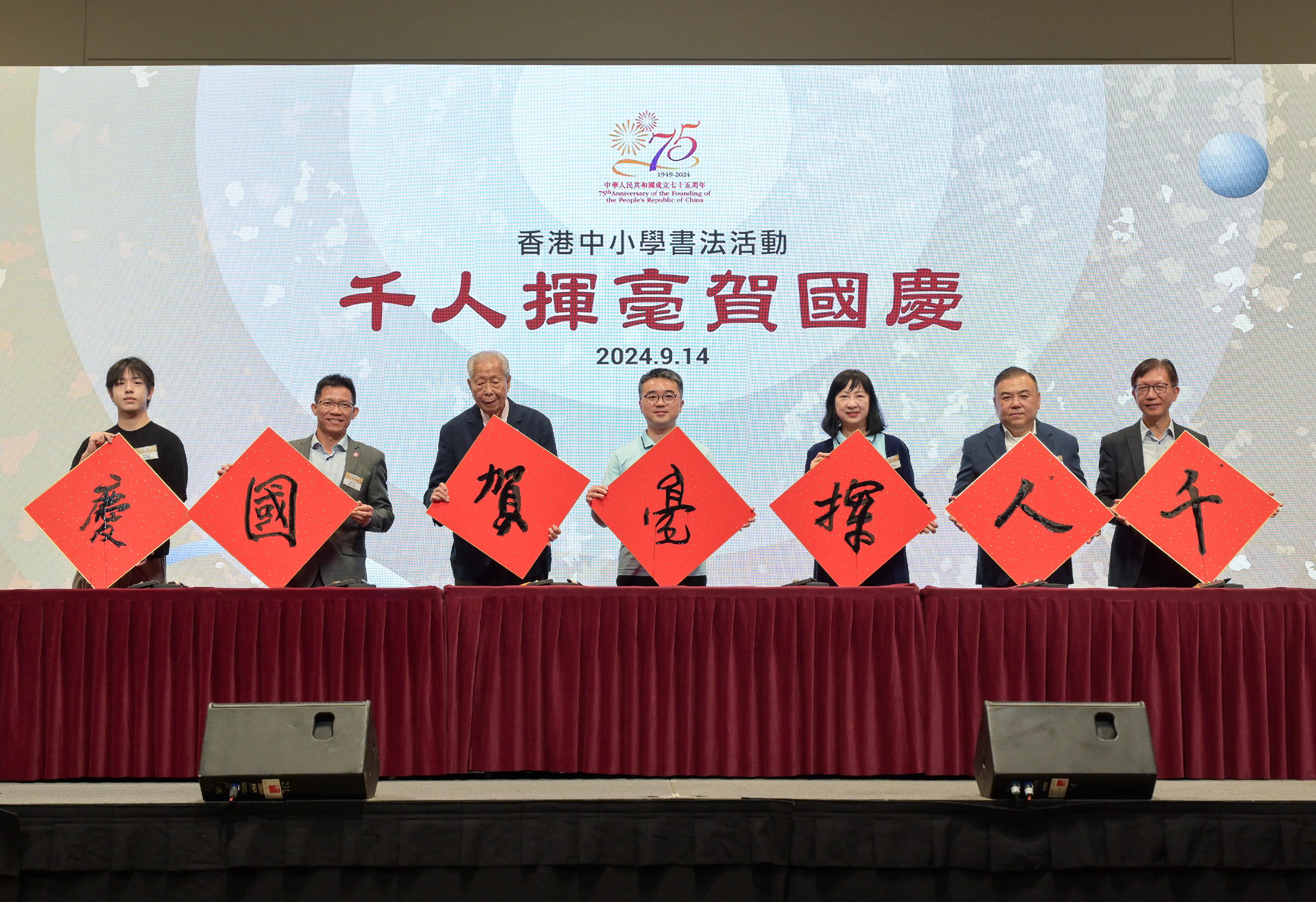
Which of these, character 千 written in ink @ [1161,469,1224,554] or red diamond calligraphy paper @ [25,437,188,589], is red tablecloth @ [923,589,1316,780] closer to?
character 千 written in ink @ [1161,469,1224,554]

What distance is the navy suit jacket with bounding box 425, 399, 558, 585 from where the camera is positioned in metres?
3.90

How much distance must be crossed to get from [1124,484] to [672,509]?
176cm

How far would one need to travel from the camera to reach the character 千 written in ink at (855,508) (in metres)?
3.21

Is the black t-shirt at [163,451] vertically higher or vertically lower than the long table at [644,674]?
higher

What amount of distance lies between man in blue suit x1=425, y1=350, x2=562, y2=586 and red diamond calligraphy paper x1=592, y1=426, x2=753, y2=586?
26.7 inches

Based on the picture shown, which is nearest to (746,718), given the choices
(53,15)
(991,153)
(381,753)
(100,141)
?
(381,753)

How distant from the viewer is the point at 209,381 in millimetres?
4500

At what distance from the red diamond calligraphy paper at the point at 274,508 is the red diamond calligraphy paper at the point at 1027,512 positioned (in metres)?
Answer: 1.80

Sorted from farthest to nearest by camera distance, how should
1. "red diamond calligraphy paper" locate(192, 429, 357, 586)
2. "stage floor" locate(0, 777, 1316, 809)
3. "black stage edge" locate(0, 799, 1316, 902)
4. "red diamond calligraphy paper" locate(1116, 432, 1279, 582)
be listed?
"red diamond calligraphy paper" locate(1116, 432, 1279, 582)
"red diamond calligraphy paper" locate(192, 429, 357, 586)
"stage floor" locate(0, 777, 1316, 809)
"black stage edge" locate(0, 799, 1316, 902)

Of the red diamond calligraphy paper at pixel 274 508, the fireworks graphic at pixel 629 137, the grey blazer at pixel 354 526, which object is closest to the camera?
the red diamond calligraphy paper at pixel 274 508

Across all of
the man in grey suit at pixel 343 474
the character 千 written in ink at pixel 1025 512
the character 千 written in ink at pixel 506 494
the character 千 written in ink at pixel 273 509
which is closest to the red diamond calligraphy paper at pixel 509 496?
the character 千 written in ink at pixel 506 494

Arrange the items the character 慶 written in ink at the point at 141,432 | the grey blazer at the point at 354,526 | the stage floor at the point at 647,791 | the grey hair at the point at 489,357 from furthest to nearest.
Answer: the grey hair at the point at 489,357 < the character 慶 written in ink at the point at 141,432 < the grey blazer at the point at 354,526 < the stage floor at the point at 647,791

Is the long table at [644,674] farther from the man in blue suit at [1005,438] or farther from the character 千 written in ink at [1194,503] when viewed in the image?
the man in blue suit at [1005,438]

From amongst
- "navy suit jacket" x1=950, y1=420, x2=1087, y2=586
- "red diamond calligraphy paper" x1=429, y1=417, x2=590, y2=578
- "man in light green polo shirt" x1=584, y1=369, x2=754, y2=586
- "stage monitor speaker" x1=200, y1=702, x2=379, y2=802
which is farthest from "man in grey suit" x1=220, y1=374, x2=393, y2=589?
"navy suit jacket" x1=950, y1=420, x2=1087, y2=586
